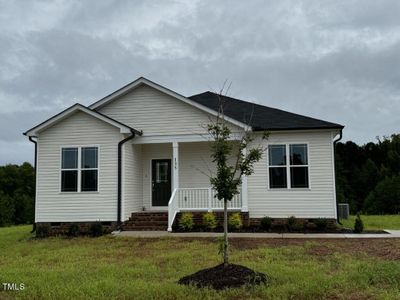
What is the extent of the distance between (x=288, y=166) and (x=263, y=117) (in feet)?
8.31

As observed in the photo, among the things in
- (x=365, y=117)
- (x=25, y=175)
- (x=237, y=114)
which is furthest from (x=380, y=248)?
(x=25, y=175)

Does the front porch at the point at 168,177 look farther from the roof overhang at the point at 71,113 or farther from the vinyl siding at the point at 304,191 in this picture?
the roof overhang at the point at 71,113

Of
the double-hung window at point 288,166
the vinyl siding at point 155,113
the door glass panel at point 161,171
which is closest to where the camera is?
the double-hung window at point 288,166

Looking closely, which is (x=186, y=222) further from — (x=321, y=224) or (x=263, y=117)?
(x=263, y=117)

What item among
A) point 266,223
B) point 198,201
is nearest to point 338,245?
point 266,223

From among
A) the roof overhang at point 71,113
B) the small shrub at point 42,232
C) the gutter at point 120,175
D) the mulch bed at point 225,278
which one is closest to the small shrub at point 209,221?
the gutter at point 120,175

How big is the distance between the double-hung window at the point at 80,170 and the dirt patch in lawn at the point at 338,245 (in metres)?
5.77

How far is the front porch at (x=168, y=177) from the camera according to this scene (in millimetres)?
14828

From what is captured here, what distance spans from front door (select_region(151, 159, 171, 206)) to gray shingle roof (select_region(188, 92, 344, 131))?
Result: 316 centimetres

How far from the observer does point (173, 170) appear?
15391 mm

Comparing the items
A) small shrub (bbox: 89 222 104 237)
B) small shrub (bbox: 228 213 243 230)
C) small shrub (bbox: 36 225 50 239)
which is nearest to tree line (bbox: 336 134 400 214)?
small shrub (bbox: 228 213 243 230)

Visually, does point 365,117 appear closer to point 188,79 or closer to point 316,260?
point 188,79

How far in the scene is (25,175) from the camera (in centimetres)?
5325

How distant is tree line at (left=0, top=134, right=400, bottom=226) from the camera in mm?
35875
